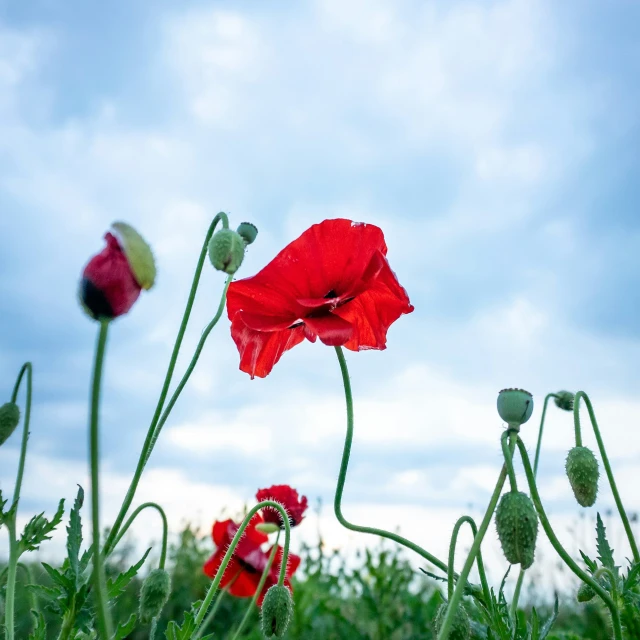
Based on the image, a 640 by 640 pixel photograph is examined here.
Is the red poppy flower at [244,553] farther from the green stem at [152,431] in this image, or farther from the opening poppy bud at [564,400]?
the green stem at [152,431]

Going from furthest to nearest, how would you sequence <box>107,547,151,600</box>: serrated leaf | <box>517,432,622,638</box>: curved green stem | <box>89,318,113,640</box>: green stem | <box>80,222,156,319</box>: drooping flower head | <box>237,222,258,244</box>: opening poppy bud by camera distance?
<box>237,222,258,244</box>: opening poppy bud → <box>107,547,151,600</box>: serrated leaf → <box>517,432,622,638</box>: curved green stem → <box>80,222,156,319</box>: drooping flower head → <box>89,318,113,640</box>: green stem

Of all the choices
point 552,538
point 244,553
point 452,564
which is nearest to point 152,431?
point 452,564

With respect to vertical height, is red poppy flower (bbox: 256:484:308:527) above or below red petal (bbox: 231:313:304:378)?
below

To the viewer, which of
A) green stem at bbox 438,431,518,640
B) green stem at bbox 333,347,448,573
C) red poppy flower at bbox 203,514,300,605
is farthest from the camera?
red poppy flower at bbox 203,514,300,605

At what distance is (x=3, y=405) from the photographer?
1.83 m

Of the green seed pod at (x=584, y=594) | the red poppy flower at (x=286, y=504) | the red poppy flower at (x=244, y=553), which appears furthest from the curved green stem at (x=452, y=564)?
the red poppy flower at (x=244, y=553)

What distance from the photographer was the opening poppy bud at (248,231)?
74.2 inches

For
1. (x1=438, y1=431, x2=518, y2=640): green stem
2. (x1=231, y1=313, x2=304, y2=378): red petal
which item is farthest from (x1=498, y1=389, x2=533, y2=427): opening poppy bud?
(x1=231, y1=313, x2=304, y2=378): red petal

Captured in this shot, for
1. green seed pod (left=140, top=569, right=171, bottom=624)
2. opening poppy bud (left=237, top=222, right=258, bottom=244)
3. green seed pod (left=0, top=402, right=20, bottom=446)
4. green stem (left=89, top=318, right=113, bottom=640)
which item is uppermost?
opening poppy bud (left=237, top=222, right=258, bottom=244)

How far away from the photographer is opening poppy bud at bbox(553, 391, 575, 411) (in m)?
1.95

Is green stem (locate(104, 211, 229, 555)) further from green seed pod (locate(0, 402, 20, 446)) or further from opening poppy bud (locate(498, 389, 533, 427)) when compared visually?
opening poppy bud (locate(498, 389, 533, 427))

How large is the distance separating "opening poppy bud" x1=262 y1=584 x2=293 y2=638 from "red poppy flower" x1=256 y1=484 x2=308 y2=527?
73 centimetres

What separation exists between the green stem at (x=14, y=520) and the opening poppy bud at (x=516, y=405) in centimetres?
100

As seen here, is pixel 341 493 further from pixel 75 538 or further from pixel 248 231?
pixel 248 231
